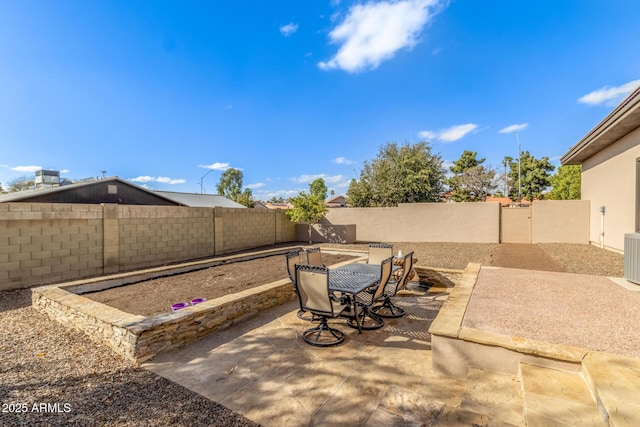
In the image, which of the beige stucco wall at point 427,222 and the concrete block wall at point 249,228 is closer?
the concrete block wall at point 249,228

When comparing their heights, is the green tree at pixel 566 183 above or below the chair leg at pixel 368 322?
above

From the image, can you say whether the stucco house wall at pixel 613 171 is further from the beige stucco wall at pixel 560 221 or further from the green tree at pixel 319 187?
the green tree at pixel 319 187

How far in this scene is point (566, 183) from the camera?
24.1 meters

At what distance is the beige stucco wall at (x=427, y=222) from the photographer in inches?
549

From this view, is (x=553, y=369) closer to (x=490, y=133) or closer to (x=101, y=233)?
(x=101, y=233)

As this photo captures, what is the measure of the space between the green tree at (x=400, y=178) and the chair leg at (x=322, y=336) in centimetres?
1713

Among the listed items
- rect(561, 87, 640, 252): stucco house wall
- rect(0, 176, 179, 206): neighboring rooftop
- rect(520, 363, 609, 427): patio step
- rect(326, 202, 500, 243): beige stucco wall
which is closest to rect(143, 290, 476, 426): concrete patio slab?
rect(520, 363, 609, 427): patio step

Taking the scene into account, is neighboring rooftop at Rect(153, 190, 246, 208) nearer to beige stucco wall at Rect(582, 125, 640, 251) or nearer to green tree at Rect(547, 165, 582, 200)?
beige stucco wall at Rect(582, 125, 640, 251)

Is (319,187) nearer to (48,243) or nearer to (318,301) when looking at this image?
(48,243)

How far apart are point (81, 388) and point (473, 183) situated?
99.5ft

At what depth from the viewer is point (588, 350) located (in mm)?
2422

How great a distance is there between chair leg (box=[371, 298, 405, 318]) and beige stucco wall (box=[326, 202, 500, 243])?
11017mm

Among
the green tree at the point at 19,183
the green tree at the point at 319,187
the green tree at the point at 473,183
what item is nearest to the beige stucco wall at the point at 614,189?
the green tree at the point at 473,183

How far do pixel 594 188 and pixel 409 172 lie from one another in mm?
9635
